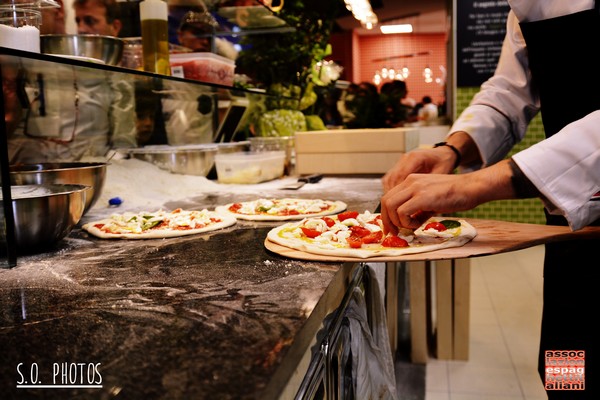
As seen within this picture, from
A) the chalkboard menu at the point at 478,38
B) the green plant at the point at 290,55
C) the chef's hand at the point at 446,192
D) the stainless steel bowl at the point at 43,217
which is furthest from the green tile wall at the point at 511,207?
the stainless steel bowl at the point at 43,217

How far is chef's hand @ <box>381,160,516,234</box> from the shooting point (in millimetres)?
1207

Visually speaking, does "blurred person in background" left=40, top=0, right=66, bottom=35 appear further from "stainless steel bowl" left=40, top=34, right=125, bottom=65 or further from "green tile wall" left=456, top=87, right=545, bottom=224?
"green tile wall" left=456, top=87, right=545, bottom=224

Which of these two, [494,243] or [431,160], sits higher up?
[431,160]

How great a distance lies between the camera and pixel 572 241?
4.86ft

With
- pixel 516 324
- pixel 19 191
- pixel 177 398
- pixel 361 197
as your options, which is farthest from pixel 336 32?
pixel 177 398

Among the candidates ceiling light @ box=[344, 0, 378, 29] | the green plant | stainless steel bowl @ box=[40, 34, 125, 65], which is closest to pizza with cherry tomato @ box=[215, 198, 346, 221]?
stainless steel bowl @ box=[40, 34, 125, 65]

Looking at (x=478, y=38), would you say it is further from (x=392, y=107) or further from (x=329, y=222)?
(x=329, y=222)

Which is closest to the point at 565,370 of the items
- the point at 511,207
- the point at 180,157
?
the point at 180,157

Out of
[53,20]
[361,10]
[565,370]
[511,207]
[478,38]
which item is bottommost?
[511,207]

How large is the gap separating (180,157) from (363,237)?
1456 millimetres

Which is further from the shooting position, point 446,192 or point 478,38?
point 478,38

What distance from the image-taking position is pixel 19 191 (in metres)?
1.53

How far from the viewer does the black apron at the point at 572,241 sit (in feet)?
4.70

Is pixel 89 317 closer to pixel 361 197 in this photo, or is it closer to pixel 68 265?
pixel 68 265
